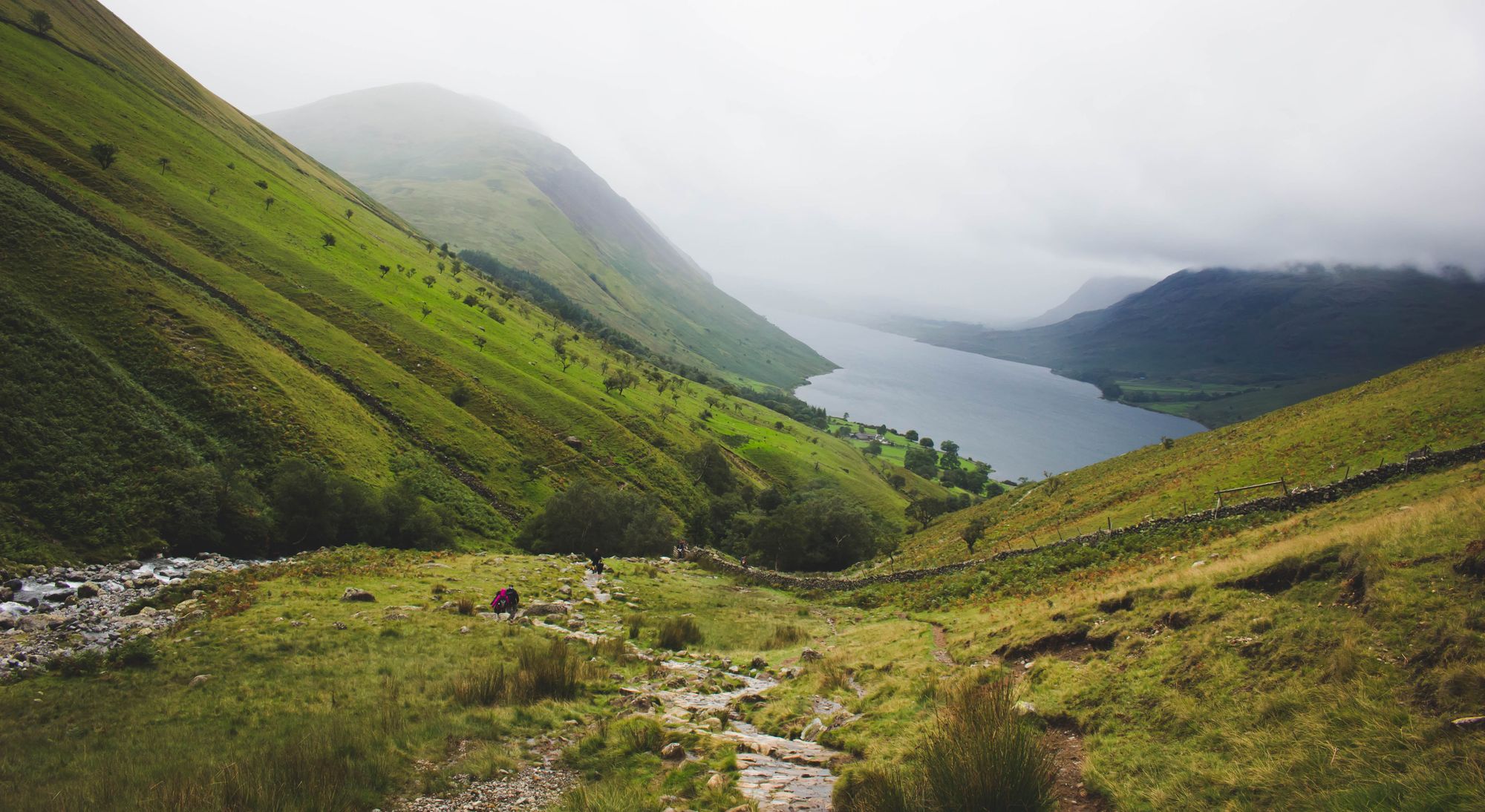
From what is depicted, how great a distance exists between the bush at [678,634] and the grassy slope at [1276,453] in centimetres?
1839

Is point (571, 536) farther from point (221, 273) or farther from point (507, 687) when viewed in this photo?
point (221, 273)

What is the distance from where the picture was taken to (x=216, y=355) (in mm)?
41625

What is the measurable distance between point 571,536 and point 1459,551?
45316 millimetres

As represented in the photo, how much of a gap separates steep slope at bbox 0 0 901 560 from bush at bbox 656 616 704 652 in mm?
24303

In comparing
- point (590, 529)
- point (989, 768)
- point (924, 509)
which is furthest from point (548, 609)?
point (924, 509)

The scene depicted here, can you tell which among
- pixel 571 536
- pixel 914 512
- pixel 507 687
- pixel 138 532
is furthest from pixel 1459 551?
pixel 914 512

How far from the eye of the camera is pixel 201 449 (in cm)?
Result: 3381

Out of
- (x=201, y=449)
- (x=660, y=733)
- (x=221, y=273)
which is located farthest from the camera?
(x=221, y=273)

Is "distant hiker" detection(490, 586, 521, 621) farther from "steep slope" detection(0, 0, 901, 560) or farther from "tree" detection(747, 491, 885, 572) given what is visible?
"tree" detection(747, 491, 885, 572)

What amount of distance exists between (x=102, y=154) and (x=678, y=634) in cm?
8749

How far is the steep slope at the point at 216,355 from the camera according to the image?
2739 cm

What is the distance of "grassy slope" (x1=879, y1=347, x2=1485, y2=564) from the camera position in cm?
2377

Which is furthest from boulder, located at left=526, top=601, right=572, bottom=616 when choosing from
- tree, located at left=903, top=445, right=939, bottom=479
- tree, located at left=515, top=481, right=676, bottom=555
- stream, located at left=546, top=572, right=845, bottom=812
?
tree, located at left=903, top=445, right=939, bottom=479

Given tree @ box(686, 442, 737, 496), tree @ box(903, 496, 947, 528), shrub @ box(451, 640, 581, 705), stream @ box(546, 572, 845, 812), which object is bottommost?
tree @ box(686, 442, 737, 496)
